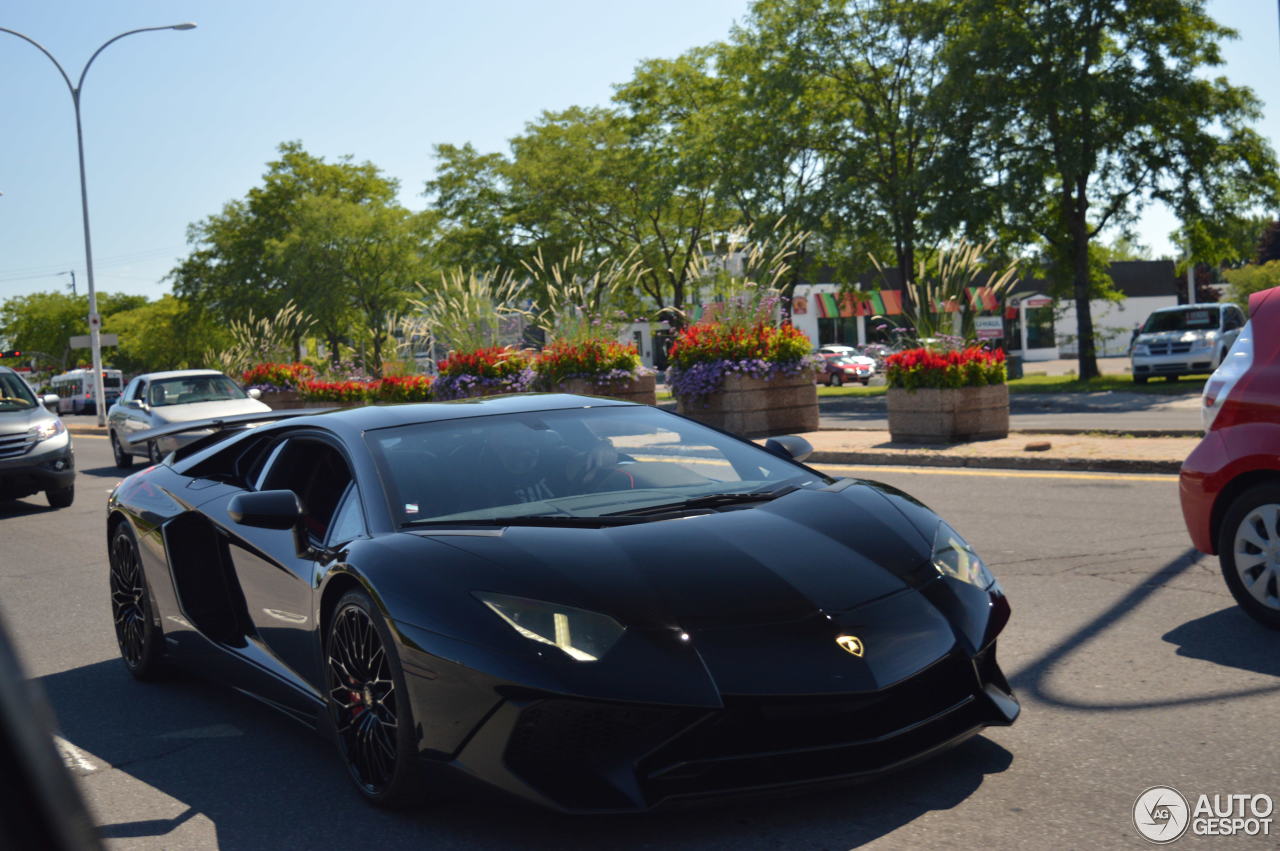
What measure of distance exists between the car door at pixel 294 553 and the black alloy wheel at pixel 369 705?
0.70 feet

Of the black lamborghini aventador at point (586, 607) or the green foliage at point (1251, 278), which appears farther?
the green foliage at point (1251, 278)

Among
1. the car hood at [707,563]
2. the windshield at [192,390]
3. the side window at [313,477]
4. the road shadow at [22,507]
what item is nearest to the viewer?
the car hood at [707,563]

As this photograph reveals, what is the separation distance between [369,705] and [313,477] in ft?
4.01

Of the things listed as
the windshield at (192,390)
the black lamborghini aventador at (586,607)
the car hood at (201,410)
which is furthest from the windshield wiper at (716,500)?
the windshield at (192,390)

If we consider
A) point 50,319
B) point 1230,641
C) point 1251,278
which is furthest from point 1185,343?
point 50,319

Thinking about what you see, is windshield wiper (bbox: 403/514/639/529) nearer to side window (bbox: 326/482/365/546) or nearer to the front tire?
side window (bbox: 326/482/365/546)

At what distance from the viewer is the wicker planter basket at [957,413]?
48.2 ft

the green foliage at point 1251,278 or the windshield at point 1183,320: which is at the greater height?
the green foliage at point 1251,278

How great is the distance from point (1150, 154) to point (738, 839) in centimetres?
3276

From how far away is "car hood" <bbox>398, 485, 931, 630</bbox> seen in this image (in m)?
3.49

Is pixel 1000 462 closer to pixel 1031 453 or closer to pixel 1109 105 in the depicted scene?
pixel 1031 453

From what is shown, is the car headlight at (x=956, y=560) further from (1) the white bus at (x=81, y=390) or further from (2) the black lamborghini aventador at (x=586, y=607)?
(1) the white bus at (x=81, y=390)

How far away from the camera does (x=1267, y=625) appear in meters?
5.45

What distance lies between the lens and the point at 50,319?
121 m
